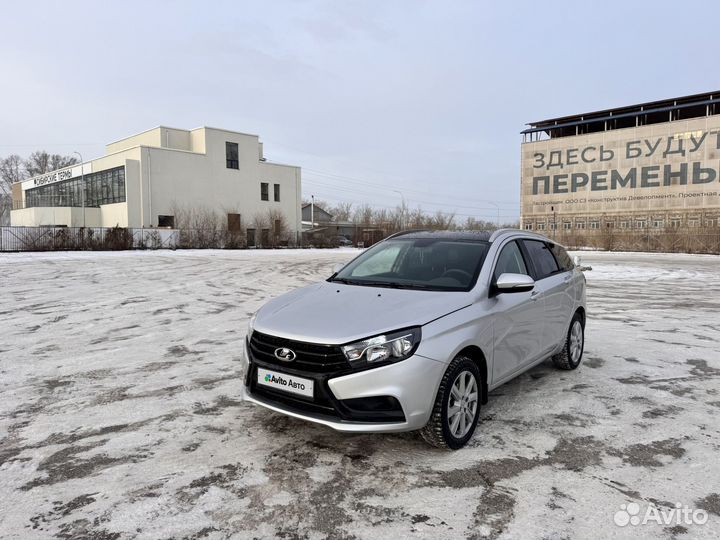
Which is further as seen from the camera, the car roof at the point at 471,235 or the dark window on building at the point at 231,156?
the dark window on building at the point at 231,156

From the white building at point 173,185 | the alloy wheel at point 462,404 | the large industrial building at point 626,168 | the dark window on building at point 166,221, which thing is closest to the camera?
the alloy wheel at point 462,404

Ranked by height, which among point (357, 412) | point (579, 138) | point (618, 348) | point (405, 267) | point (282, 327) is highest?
point (579, 138)

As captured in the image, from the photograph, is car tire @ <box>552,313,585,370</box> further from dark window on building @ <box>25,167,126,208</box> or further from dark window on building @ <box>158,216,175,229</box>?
dark window on building @ <box>25,167,126,208</box>

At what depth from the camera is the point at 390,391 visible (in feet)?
10.8

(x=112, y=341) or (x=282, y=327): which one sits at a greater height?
(x=282, y=327)

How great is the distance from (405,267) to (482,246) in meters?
0.76

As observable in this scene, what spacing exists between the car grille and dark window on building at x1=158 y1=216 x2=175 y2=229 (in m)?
50.3

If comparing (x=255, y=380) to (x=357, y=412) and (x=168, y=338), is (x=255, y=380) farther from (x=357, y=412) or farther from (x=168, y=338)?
(x=168, y=338)

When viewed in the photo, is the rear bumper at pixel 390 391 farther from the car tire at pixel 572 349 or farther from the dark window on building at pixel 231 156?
the dark window on building at pixel 231 156

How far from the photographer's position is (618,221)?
6606 cm

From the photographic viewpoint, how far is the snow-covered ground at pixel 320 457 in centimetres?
287

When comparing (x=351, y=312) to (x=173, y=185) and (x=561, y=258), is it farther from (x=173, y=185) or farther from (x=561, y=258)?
(x=173, y=185)

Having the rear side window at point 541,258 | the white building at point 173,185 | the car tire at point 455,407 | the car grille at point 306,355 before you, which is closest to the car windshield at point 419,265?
the car tire at point 455,407

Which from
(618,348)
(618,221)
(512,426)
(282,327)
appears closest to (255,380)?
(282,327)
